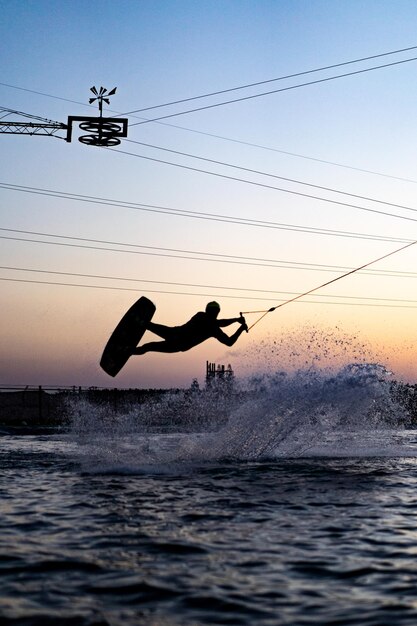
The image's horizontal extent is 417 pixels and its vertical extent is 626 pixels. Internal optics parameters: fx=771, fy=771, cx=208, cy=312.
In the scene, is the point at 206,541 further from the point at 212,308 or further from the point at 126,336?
the point at 126,336

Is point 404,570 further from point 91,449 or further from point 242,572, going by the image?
point 91,449

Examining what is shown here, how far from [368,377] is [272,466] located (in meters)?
5.45

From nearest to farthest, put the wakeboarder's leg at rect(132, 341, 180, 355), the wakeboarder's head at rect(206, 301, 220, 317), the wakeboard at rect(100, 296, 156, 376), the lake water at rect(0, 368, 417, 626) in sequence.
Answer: the lake water at rect(0, 368, 417, 626) < the wakeboarder's head at rect(206, 301, 220, 317) < the wakeboarder's leg at rect(132, 341, 180, 355) < the wakeboard at rect(100, 296, 156, 376)

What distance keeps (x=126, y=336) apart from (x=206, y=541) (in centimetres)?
885

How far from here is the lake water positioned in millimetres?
5910

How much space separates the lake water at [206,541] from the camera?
19.4ft

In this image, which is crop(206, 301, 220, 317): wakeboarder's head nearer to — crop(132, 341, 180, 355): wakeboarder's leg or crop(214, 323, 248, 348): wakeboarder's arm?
crop(214, 323, 248, 348): wakeboarder's arm

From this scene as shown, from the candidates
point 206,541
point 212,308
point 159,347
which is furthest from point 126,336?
point 206,541

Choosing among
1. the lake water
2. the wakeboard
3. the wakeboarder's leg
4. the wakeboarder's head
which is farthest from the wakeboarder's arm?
the lake water

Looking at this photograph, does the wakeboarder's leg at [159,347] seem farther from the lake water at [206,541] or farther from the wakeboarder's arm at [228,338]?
the lake water at [206,541]

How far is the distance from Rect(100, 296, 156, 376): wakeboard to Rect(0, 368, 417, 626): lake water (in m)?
2.24

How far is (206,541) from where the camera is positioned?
8.34 m

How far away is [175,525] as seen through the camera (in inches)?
368

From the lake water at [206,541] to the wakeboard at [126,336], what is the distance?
2.24 meters
